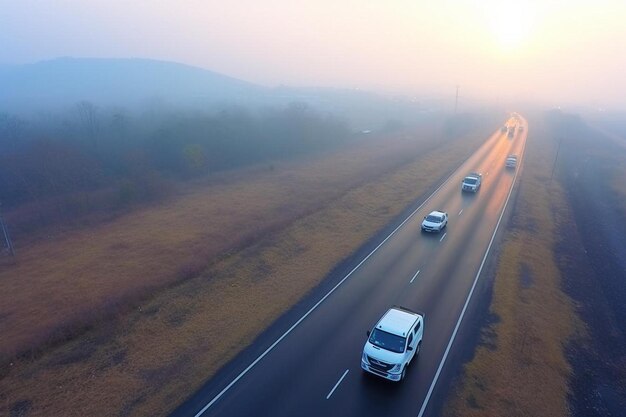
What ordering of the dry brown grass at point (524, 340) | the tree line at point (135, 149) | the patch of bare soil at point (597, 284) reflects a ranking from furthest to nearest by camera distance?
the tree line at point (135, 149) → the patch of bare soil at point (597, 284) → the dry brown grass at point (524, 340)

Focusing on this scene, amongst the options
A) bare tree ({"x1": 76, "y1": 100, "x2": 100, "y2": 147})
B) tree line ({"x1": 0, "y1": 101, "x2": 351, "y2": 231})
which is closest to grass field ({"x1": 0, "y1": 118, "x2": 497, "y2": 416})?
tree line ({"x1": 0, "y1": 101, "x2": 351, "y2": 231})

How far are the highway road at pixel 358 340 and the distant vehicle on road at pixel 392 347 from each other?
72 cm

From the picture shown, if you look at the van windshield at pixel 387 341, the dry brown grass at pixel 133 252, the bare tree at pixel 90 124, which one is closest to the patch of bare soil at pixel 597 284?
the van windshield at pixel 387 341

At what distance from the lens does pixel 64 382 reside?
16328 millimetres

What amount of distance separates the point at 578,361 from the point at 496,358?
13.6ft

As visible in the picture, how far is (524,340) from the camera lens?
19125 mm

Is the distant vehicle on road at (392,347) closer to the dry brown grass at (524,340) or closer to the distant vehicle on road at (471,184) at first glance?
the dry brown grass at (524,340)

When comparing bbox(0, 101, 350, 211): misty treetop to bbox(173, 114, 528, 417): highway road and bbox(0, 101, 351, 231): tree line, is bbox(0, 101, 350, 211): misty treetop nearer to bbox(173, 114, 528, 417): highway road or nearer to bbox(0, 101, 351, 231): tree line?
bbox(0, 101, 351, 231): tree line

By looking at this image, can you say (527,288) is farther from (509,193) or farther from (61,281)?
(61,281)

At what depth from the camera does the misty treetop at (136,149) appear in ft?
155

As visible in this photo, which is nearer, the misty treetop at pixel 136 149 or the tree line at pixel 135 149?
the tree line at pixel 135 149

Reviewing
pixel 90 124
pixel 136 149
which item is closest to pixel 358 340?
pixel 136 149

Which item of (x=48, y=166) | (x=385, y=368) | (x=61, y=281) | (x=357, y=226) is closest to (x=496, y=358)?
(x=385, y=368)

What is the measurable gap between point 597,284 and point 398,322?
685 inches
